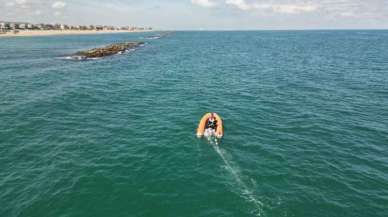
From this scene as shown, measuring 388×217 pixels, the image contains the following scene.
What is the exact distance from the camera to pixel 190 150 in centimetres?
2592

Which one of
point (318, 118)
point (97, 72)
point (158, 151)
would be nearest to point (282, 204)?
point (158, 151)

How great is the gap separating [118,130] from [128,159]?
6569mm

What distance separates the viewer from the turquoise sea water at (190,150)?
1858 cm

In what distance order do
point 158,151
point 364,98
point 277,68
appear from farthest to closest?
point 277,68 → point 364,98 → point 158,151

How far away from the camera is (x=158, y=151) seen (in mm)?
25688

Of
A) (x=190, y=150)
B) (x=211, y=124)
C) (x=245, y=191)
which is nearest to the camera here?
(x=245, y=191)

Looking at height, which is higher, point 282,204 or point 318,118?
point 318,118

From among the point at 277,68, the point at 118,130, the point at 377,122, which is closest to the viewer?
the point at 118,130

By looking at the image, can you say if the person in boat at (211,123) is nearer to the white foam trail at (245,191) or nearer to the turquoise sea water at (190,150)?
the turquoise sea water at (190,150)

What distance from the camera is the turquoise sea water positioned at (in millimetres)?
18578

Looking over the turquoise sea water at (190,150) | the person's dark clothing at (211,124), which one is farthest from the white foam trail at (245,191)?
the person's dark clothing at (211,124)

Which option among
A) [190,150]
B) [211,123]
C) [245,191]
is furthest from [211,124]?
[245,191]

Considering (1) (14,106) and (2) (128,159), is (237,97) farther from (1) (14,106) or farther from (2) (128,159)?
(1) (14,106)

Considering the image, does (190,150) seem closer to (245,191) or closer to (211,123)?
(211,123)
